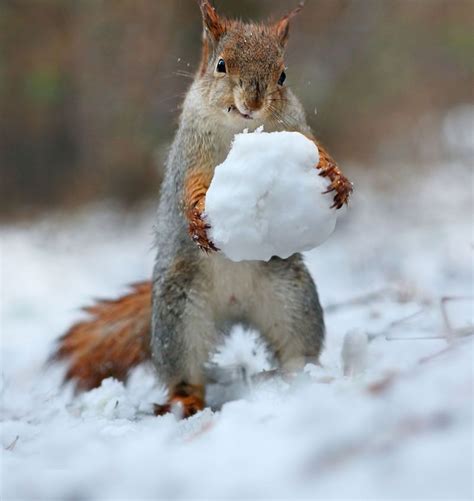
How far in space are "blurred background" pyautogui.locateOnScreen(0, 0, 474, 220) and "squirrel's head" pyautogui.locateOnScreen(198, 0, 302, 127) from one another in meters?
3.25

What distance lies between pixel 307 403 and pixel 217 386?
45.9 inches

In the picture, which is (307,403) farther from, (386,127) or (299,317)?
(386,127)

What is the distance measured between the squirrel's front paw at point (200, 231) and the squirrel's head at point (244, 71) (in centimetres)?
28

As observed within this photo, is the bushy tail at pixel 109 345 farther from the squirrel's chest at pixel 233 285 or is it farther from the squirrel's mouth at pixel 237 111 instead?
the squirrel's mouth at pixel 237 111

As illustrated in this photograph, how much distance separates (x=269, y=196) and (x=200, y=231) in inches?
8.7

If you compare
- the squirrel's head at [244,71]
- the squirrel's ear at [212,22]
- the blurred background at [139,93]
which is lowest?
the squirrel's head at [244,71]

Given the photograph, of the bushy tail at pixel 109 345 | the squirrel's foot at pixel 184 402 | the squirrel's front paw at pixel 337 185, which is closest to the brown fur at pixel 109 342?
the bushy tail at pixel 109 345

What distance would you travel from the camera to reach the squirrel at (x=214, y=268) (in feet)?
7.02

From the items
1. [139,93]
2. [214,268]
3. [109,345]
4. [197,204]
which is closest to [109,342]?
[109,345]

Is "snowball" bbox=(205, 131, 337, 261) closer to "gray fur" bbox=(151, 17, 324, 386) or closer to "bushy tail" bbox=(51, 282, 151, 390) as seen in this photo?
"gray fur" bbox=(151, 17, 324, 386)

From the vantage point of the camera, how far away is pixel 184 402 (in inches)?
89.7

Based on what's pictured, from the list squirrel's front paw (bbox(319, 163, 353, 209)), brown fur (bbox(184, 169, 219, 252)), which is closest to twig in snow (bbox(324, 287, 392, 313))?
brown fur (bbox(184, 169, 219, 252))

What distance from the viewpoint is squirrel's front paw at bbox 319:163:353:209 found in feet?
6.23

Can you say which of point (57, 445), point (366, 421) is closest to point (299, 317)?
point (57, 445)
